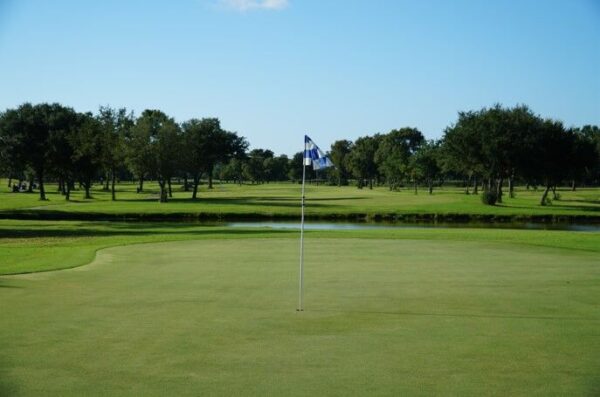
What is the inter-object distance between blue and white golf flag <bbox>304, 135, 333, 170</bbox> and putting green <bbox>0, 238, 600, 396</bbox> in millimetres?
3049

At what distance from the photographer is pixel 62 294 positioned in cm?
1422

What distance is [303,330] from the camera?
422 inches

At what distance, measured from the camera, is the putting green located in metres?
7.97

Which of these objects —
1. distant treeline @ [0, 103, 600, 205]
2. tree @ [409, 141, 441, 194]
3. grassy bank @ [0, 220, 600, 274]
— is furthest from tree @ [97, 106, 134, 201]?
tree @ [409, 141, 441, 194]

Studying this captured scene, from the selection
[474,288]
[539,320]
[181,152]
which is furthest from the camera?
[181,152]

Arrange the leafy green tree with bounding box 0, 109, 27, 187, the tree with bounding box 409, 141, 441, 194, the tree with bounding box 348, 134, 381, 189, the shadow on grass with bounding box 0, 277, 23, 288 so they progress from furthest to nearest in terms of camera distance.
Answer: the tree with bounding box 348, 134, 381, 189
the tree with bounding box 409, 141, 441, 194
the leafy green tree with bounding box 0, 109, 27, 187
the shadow on grass with bounding box 0, 277, 23, 288

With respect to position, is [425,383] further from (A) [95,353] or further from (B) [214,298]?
(B) [214,298]

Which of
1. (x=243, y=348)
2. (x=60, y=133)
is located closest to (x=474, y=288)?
(x=243, y=348)

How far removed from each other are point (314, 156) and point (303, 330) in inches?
156

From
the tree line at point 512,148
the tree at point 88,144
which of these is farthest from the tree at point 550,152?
the tree at point 88,144

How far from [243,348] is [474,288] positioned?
7838mm

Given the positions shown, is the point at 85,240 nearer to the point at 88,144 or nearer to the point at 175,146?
the point at 175,146

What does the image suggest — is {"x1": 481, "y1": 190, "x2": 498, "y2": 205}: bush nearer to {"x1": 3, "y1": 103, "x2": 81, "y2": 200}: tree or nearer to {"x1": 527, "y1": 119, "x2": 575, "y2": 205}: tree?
{"x1": 527, "y1": 119, "x2": 575, "y2": 205}: tree

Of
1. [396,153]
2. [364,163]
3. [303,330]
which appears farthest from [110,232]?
[364,163]
